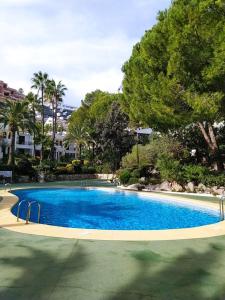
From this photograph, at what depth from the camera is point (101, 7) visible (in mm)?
17500

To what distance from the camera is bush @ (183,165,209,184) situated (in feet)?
81.1

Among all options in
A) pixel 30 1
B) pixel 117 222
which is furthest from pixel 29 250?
pixel 30 1

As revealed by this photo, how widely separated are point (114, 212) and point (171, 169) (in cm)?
913

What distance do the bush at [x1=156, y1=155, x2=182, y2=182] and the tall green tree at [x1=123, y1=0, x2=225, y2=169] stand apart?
9.83ft

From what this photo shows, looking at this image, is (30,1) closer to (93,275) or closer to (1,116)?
(93,275)

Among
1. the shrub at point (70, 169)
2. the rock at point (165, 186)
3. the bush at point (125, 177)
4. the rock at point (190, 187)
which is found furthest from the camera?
the shrub at point (70, 169)

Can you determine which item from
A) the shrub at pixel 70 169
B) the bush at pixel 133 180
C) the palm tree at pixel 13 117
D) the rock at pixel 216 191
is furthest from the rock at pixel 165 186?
the shrub at pixel 70 169

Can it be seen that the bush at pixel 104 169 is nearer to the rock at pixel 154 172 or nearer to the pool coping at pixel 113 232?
the rock at pixel 154 172

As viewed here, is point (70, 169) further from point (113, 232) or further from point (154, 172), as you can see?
point (113, 232)

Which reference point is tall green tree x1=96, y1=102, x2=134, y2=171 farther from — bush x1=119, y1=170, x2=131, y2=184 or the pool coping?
the pool coping

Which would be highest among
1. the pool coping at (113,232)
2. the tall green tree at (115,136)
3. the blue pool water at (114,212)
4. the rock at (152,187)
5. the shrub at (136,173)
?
the tall green tree at (115,136)

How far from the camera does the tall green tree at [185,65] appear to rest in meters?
20.7

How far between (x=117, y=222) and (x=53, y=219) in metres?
2.96

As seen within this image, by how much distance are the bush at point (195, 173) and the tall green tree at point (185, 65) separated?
3300mm
